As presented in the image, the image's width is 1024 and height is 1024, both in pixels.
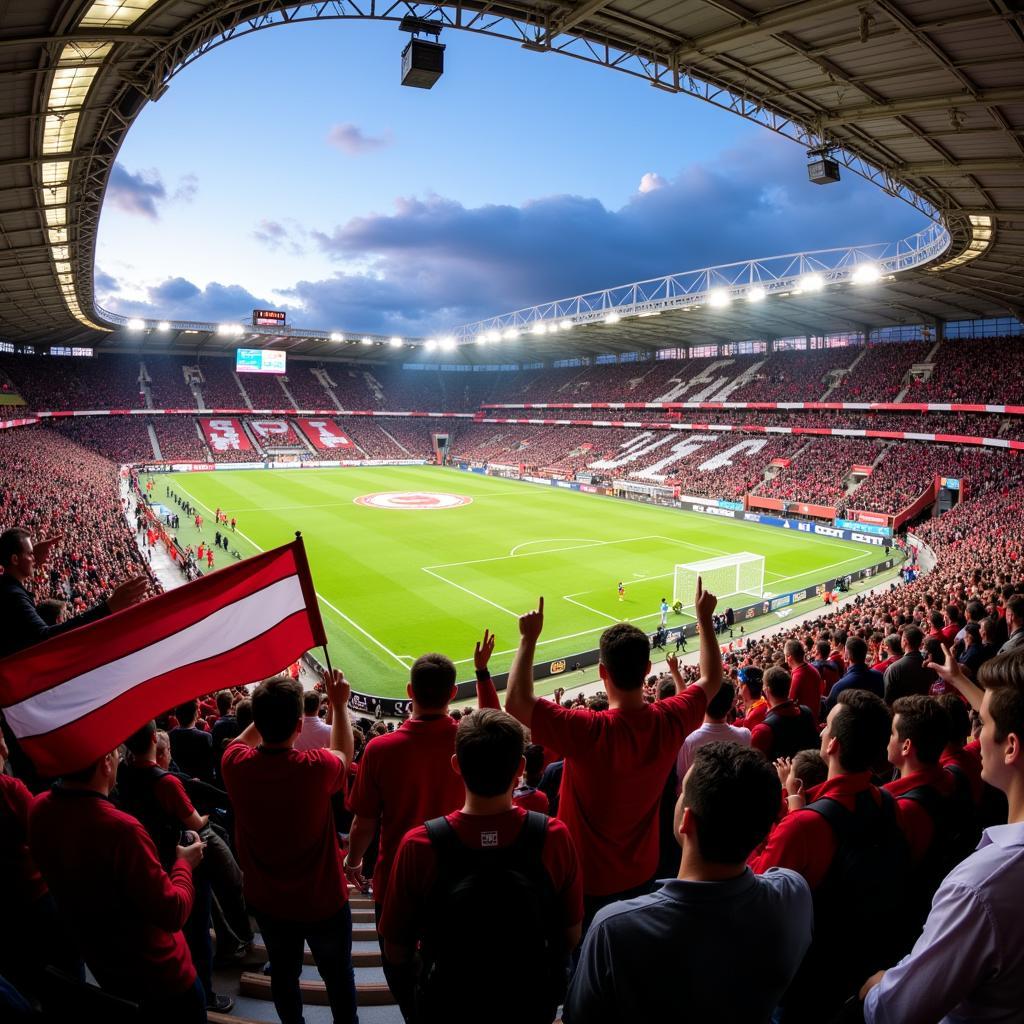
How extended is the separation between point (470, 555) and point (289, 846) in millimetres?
32286

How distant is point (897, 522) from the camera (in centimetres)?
4053

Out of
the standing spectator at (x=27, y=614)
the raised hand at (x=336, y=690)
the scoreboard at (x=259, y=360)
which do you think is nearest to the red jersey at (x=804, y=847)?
the raised hand at (x=336, y=690)

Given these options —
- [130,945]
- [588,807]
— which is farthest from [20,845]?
[588,807]

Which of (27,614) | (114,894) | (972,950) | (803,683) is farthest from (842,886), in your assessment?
(27,614)

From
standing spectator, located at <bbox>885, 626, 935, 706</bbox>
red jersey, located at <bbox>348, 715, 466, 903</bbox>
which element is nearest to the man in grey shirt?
red jersey, located at <bbox>348, 715, 466, 903</bbox>

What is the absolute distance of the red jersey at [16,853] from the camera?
3.62 m

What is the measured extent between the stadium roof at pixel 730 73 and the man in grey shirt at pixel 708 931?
15.1 meters

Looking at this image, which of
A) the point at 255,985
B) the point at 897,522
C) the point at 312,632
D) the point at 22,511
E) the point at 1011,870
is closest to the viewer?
the point at 1011,870

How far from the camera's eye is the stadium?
101 inches

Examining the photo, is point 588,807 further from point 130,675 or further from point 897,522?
point 897,522

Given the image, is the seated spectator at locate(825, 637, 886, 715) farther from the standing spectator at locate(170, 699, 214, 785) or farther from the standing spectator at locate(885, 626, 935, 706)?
the standing spectator at locate(170, 699, 214, 785)

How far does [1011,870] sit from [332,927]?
11.1ft

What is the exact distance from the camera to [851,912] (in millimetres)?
3047

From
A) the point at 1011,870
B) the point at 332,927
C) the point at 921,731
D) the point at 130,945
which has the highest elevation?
the point at 1011,870
